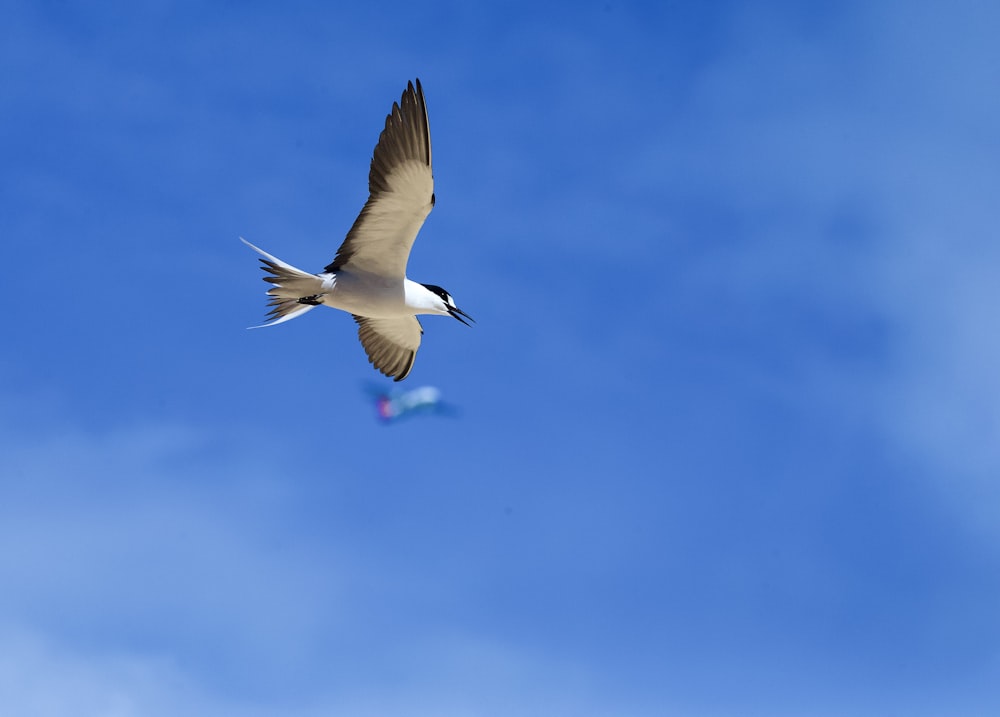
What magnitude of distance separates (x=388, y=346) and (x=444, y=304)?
2476mm

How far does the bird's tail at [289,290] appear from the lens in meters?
18.4

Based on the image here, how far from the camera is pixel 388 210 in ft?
59.7

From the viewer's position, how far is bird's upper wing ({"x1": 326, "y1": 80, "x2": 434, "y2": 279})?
675 inches

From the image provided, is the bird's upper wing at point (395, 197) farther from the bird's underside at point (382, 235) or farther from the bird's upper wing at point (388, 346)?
the bird's upper wing at point (388, 346)

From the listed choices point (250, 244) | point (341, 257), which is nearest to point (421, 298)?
point (341, 257)

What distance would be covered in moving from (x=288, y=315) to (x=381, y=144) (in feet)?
12.9

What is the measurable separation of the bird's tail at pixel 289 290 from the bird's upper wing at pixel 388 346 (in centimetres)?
286

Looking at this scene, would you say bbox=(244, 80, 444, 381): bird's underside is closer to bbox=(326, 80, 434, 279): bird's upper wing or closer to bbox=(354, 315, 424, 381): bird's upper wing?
bbox=(326, 80, 434, 279): bird's upper wing

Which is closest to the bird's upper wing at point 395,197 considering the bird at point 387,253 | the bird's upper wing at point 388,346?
the bird at point 387,253

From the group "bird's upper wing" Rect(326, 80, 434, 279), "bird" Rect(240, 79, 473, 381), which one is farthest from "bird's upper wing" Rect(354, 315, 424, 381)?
"bird's upper wing" Rect(326, 80, 434, 279)

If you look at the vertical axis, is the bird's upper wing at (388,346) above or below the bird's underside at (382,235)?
above

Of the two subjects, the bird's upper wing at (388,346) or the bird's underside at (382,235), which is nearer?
the bird's underside at (382,235)

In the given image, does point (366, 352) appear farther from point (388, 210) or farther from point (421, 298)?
point (388, 210)

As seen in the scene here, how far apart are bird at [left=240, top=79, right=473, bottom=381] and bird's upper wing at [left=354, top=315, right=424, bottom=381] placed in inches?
15.6
